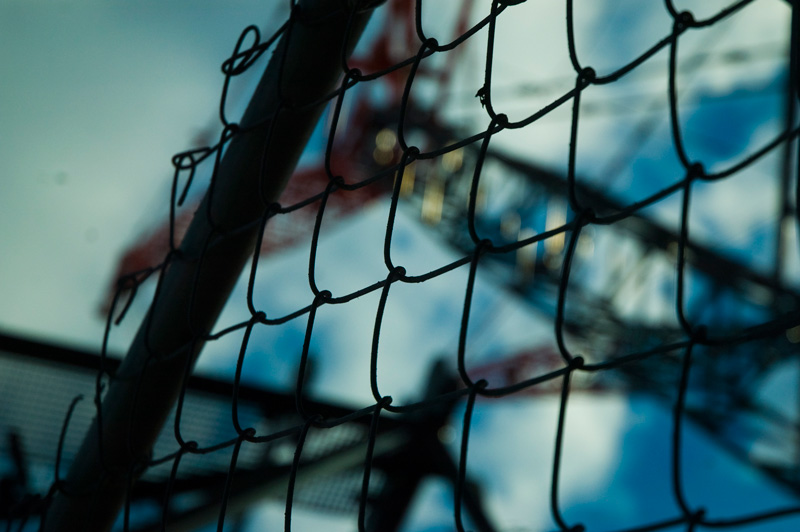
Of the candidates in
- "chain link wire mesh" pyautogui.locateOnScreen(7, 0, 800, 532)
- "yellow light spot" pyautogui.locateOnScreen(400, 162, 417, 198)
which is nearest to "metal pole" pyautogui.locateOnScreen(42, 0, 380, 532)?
"chain link wire mesh" pyautogui.locateOnScreen(7, 0, 800, 532)

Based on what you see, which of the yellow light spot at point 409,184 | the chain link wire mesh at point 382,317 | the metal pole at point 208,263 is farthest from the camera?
the yellow light spot at point 409,184

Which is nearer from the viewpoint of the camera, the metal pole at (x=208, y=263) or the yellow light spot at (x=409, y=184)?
the metal pole at (x=208, y=263)

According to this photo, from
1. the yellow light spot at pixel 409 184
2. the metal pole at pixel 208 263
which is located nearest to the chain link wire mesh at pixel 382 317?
the metal pole at pixel 208 263

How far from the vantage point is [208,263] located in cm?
139

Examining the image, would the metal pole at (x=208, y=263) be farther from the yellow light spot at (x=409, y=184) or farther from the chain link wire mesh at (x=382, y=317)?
the yellow light spot at (x=409, y=184)

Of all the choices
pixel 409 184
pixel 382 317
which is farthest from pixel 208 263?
pixel 409 184

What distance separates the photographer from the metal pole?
51.9 inches

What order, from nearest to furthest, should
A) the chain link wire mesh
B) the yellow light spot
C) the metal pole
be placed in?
1. the chain link wire mesh
2. the metal pole
3. the yellow light spot

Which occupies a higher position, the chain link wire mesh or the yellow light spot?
the yellow light spot

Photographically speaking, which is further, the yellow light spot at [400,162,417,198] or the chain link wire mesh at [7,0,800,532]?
the yellow light spot at [400,162,417,198]

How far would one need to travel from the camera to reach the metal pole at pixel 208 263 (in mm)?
1319

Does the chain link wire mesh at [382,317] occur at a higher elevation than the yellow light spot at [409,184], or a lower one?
lower

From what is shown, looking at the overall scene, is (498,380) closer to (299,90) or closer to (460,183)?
(460,183)

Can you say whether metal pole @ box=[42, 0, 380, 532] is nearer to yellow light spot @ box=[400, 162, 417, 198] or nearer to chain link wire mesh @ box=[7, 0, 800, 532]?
chain link wire mesh @ box=[7, 0, 800, 532]
